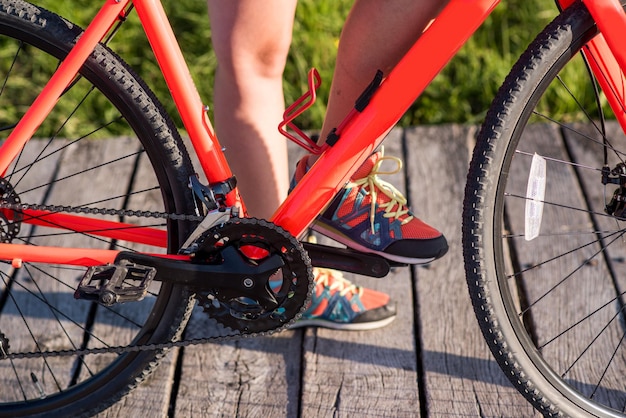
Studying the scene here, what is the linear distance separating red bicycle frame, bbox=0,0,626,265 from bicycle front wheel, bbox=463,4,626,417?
0.23ft

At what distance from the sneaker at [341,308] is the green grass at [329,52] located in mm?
1002

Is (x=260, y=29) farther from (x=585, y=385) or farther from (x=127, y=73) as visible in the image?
(x=585, y=385)

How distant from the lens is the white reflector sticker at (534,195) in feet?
5.06

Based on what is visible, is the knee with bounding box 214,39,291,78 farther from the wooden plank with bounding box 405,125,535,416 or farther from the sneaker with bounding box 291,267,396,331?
the wooden plank with bounding box 405,125,535,416

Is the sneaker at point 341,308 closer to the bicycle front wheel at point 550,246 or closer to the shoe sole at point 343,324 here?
the shoe sole at point 343,324

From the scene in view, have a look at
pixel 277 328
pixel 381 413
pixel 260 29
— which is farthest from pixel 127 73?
pixel 381 413

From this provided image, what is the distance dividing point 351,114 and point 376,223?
281 millimetres

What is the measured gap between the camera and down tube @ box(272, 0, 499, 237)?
1.43 meters

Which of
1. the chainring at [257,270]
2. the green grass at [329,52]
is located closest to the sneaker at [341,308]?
the chainring at [257,270]

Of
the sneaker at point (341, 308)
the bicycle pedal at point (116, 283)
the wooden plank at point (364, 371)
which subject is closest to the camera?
the bicycle pedal at point (116, 283)

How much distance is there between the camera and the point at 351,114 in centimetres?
155

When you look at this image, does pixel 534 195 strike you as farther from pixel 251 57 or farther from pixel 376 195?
pixel 251 57

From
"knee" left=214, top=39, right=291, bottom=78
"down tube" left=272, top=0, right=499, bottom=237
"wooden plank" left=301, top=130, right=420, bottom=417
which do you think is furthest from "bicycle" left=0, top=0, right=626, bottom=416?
"wooden plank" left=301, top=130, right=420, bottom=417

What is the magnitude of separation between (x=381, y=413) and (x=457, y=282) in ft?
1.65
